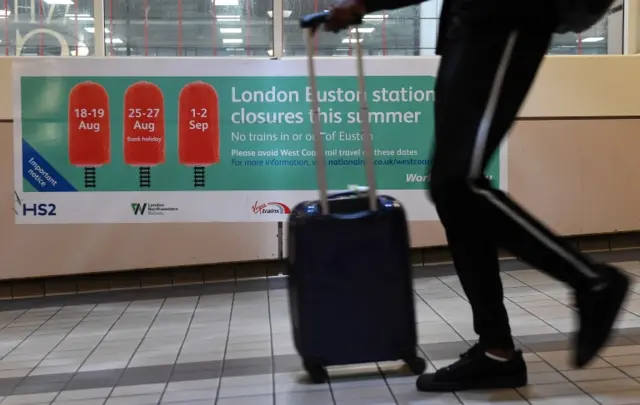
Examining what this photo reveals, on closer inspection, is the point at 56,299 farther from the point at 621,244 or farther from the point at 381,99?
the point at 621,244

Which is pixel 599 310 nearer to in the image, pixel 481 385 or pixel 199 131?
pixel 481 385

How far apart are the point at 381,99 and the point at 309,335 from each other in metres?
2.59

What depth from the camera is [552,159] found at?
4.58m

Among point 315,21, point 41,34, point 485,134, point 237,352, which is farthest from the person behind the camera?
point 41,34

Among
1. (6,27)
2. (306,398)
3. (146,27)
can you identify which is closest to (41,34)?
(6,27)

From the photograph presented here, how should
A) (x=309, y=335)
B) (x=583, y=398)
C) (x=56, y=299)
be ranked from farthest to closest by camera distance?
1. (x=56, y=299)
2. (x=309, y=335)
3. (x=583, y=398)

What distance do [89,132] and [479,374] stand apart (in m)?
3.23

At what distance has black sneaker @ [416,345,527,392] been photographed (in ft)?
6.73

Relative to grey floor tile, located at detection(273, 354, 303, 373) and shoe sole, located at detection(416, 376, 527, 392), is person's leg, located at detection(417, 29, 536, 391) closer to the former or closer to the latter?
shoe sole, located at detection(416, 376, 527, 392)

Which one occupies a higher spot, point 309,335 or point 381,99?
point 381,99

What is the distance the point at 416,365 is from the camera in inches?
89.9

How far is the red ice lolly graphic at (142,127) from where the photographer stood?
4.40 meters

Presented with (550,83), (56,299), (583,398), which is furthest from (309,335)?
(550,83)

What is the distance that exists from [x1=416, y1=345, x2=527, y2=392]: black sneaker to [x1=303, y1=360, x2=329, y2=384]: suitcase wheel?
360mm
